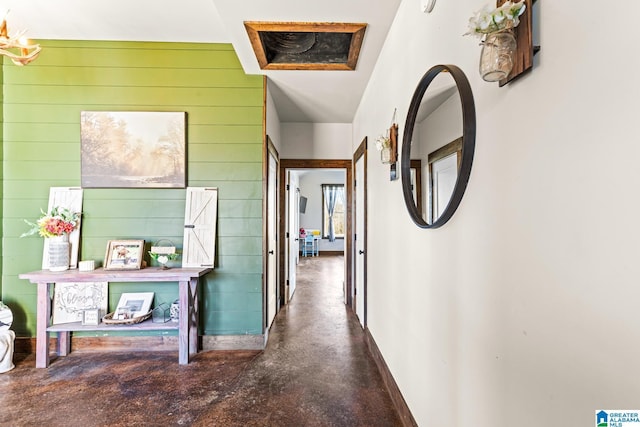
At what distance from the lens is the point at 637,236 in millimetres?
565

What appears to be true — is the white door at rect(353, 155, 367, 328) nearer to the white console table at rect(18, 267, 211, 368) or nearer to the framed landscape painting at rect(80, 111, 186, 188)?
the white console table at rect(18, 267, 211, 368)

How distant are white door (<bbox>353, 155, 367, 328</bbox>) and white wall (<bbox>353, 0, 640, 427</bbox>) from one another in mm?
1937

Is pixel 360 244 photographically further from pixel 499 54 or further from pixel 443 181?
pixel 499 54

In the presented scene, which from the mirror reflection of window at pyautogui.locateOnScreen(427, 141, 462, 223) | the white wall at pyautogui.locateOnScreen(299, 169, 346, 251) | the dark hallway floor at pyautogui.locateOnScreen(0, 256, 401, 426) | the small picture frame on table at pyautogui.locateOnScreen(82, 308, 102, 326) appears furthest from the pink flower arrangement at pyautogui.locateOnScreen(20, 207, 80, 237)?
the white wall at pyautogui.locateOnScreen(299, 169, 346, 251)

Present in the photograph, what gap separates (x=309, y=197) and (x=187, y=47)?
775 centimetres

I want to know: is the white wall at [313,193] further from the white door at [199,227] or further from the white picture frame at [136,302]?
the white picture frame at [136,302]

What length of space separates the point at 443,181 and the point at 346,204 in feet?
10.0

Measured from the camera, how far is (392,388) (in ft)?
7.19

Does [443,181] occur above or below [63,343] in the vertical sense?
above

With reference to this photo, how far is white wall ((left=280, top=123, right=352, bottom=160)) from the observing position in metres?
4.63

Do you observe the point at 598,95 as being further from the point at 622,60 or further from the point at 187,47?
the point at 187,47

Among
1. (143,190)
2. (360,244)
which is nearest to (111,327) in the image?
(143,190)

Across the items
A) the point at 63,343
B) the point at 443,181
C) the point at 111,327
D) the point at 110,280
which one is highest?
the point at 443,181

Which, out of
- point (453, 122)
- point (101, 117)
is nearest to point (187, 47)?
point (101, 117)
